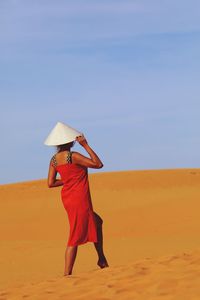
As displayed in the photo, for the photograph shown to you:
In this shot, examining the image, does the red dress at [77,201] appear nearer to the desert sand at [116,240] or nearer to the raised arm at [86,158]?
the raised arm at [86,158]

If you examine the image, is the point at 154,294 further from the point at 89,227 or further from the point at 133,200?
the point at 133,200

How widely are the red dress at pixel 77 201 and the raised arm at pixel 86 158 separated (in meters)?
0.08

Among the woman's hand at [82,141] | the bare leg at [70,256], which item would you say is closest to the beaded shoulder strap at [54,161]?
the woman's hand at [82,141]

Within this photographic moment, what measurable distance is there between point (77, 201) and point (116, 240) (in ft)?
32.2

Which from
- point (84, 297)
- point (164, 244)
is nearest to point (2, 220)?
point (164, 244)

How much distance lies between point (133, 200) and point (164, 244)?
8580 mm

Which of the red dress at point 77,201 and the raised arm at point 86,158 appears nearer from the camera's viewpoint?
the raised arm at point 86,158

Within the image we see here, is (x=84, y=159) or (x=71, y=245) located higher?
(x=84, y=159)

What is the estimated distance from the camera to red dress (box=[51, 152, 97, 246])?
838 cm

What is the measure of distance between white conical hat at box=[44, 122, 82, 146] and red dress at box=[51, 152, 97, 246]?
27 cm

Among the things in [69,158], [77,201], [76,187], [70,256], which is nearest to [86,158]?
[69,158]

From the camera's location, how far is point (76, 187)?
8.39 meters

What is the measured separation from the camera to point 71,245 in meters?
8.52

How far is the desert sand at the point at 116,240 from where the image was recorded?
7519 mm
